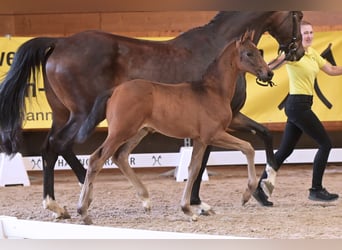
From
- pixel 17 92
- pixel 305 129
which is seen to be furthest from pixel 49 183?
pixel 305 129

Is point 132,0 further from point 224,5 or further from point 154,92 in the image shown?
point 154,92

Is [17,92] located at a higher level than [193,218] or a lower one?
higher

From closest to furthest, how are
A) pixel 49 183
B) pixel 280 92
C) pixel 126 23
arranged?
pixel 49 183, pixel 280 92, pixel 126 23

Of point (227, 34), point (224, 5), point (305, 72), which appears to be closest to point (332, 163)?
point (305, 72)

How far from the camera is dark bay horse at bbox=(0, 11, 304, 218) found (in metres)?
3.93

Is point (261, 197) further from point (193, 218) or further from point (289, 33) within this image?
point (289, 33)

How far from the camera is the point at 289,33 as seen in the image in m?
4.24

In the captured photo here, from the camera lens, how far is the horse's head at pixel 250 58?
357 centimetres

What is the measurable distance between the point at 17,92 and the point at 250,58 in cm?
174

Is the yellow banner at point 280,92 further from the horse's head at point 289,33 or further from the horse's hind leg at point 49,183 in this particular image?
the horse's hind leg at point 49,183

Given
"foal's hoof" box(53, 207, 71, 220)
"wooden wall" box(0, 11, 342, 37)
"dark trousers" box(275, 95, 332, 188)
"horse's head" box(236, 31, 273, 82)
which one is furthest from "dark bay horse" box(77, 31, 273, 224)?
"wooden wall" box(0, 11, 342, 37)

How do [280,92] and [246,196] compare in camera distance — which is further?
[280,92]

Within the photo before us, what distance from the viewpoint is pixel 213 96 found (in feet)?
12.1

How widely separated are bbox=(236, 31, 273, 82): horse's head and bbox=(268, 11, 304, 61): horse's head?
638 mm
